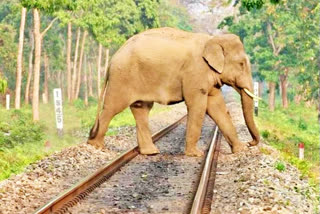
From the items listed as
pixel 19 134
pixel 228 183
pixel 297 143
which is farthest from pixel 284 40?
pixel 228 183

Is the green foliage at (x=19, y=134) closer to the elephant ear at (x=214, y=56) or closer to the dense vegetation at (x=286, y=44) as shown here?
the elephant ear at (x=214, y=56)

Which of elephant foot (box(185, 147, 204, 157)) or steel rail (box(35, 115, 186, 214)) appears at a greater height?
steel rail (box(35, 115, 186, 214))

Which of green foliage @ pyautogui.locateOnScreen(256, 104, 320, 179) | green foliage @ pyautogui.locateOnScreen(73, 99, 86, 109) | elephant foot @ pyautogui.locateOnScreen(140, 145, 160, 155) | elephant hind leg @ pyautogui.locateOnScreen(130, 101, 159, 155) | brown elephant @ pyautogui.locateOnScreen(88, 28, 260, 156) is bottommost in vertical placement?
green foliage @ pyautogui.locateOnScreen(73, 99, 86, 109)

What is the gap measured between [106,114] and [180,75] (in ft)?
6.43

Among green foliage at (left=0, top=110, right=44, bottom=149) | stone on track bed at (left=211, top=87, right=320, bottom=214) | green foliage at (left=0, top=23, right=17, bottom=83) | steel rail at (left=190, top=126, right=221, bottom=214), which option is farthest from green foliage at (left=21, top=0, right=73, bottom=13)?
green foliage at (left=0, top=23, right=17, bottom=83)

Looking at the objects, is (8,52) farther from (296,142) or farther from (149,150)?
(149,150)

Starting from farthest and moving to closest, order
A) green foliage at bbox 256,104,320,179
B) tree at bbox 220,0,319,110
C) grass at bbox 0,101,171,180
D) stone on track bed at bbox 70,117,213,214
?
1. tree at bbox 220,0,319,110
2. green foliage at bbox 256,104,320,179
3. grass at bbox 0,101,171,180
4. stone on track bed at bbox 70,117,213,214

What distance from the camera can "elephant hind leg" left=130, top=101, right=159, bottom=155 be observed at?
539 inches

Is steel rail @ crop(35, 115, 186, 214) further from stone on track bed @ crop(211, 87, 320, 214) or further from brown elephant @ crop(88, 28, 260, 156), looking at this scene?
stone on track bed @ crop(211, 87, 320, 214)

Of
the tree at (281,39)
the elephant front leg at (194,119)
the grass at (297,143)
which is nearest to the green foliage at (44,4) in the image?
the elephant front leg at (194,119)

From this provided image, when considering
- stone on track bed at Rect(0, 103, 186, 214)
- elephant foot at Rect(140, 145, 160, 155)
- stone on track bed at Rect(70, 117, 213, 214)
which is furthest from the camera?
elephant foot at Rect(140, 145, 160, 155)

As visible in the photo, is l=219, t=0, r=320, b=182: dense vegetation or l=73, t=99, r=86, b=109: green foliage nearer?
l=219, t=0, r=320, b=182: dense vegetation

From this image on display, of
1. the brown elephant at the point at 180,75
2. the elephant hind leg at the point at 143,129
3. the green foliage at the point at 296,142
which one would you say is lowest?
the green foliage at the point at 296,142

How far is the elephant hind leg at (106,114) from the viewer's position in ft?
45.1
